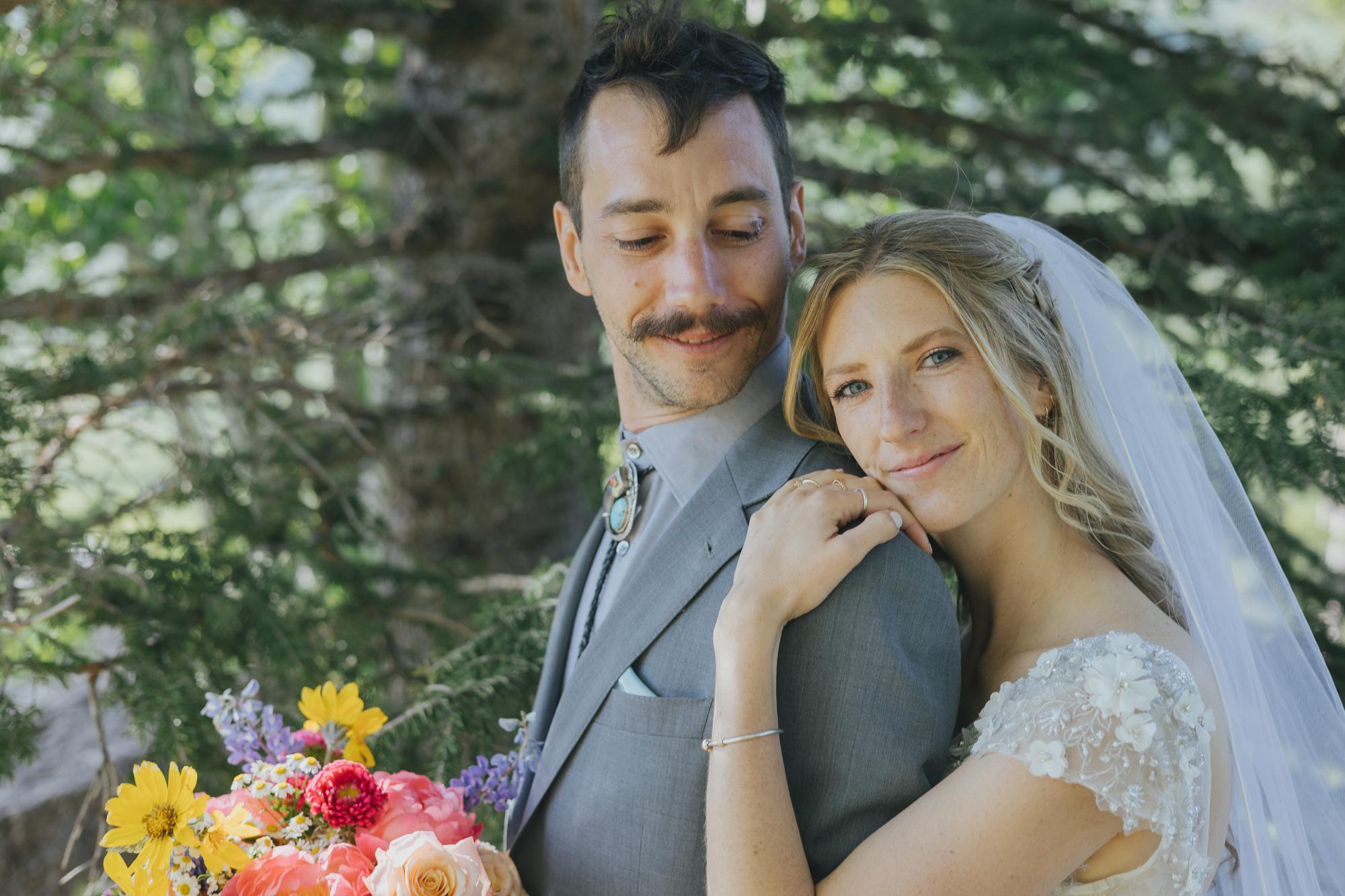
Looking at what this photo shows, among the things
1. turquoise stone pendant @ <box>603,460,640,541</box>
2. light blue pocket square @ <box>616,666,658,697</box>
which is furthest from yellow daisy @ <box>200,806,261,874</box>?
turquoise stone pendant @ <box>603,460,640,541</box>

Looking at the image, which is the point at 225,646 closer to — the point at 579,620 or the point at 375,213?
the point at 579,620

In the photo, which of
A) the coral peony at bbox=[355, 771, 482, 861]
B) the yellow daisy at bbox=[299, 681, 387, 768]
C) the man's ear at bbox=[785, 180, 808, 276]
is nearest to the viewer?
the coral peony at bbox=[355, 771, 482, 861]

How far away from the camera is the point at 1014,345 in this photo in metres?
2.00

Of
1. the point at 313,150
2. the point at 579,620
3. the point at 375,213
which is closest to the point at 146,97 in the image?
the point at 375,213

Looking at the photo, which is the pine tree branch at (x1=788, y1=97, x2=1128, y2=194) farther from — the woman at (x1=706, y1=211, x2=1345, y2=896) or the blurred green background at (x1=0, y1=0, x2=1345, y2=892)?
the woman at (x1=706, y1=211, x2=1345, y2=896)

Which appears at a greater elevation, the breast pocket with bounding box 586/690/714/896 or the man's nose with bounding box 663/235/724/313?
the man's nose with bounding box 663/235/724/313

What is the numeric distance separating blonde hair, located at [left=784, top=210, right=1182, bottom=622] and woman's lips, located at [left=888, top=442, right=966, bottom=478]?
160mm

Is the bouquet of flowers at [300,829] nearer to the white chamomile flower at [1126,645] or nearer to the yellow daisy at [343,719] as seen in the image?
the yellow daisy at [343,719]

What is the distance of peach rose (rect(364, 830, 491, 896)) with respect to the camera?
1.64 m

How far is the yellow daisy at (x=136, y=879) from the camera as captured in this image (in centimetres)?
166

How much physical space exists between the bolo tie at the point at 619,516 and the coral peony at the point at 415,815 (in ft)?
1.63

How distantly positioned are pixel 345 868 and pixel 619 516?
97 cm

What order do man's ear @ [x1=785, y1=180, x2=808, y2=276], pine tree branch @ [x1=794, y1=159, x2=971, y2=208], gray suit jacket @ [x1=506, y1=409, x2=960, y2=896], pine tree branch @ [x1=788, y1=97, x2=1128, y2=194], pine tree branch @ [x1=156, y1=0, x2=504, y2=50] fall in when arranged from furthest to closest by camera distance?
pine tree branch @ [x1=788, y1=97, x2=1128, y2=194] → pine tree branch @ [x1=156, y1=0, x2=504, y2=50] → pine tree branch @ [x1=794, y1=159, x2=971, y2=208] → man's ear @ [x1=785, y1=180, x2=808, y2=276] → gray suit jacket @ [x1=506, y1=409, x2=960, y2=896]

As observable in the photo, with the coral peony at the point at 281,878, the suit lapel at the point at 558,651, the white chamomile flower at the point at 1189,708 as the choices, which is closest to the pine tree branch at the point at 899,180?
the suit lapel at the point at 558,651
